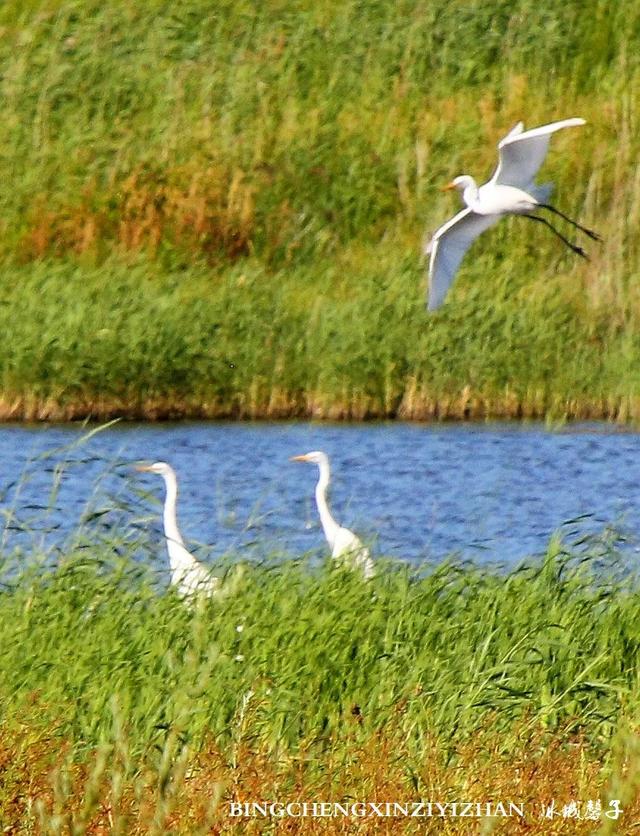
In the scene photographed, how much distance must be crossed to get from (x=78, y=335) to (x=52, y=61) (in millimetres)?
4252

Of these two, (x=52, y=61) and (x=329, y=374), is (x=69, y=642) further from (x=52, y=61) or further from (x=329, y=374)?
(x=52, y=61)

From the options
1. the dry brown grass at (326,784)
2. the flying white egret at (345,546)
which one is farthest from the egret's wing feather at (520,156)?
the dry brown grass at (326,784)

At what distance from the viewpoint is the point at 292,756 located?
4.05 metres

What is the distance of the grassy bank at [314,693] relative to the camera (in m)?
3.76

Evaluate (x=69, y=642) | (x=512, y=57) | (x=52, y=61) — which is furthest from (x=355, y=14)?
(x=69, y=642)

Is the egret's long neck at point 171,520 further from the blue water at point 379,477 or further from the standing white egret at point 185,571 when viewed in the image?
the blue water at point 379,477

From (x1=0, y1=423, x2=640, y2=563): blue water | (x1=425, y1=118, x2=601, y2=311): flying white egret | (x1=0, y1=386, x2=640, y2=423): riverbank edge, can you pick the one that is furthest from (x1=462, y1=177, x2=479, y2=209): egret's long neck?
(x1=0, y1=386, x2=640, y2=423): riverbank edge

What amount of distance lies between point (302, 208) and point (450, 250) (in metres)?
5.41

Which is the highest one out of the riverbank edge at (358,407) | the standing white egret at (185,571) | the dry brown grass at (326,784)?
the riverbank edge at (358,407)

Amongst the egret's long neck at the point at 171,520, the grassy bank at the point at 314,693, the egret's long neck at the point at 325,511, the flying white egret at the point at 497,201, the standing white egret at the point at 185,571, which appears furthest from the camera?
the flying white egret at the point at 497,201

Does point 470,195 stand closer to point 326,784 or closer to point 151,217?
point 326,784

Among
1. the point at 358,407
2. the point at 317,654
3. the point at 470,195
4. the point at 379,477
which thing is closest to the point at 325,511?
the point at 317,654

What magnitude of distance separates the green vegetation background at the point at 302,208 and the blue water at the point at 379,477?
1.02ft

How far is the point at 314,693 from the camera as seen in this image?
482 cm
